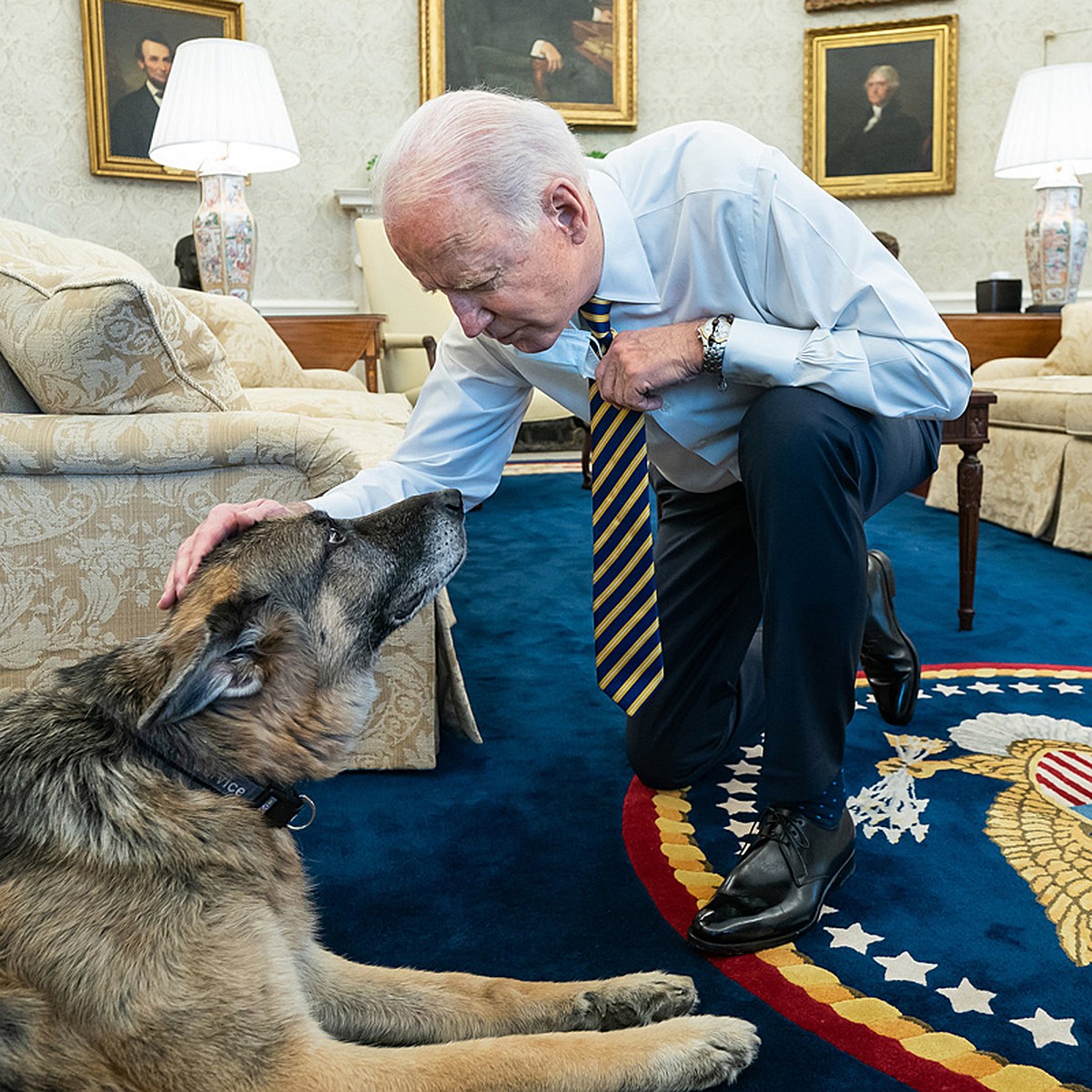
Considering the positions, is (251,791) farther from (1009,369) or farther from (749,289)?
(1009,369)

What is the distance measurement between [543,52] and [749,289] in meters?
5.58

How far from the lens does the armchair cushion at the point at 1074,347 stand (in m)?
4.58

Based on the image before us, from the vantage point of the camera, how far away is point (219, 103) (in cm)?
450

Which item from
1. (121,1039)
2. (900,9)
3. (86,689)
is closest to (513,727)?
(86,689)

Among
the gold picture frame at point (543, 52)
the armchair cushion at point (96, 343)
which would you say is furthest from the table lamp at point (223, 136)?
the armchair cushion at point (96, 343)

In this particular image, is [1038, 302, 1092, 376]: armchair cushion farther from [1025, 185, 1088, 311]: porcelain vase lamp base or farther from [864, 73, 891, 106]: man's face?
[864, 73, 891, 106]: man's face

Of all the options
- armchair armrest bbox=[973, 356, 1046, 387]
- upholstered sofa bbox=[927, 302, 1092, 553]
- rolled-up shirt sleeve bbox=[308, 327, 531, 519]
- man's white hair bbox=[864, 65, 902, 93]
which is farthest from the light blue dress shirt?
man's white hair bbox=[864, 65, 902, 93]

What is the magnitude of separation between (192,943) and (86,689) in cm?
35

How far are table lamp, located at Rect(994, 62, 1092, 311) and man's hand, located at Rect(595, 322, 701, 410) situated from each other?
15.2 feet

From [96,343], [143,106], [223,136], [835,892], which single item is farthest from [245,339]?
[835,892]

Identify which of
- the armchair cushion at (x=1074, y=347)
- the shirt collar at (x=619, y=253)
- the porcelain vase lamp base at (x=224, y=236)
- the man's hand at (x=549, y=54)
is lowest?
the armchair cushion at (x=1074, y=347)

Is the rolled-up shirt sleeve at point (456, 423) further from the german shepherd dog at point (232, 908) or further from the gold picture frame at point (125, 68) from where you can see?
the gold picture frame at point (125, 68)

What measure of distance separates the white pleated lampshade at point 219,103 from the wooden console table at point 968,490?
→ 3186 mm

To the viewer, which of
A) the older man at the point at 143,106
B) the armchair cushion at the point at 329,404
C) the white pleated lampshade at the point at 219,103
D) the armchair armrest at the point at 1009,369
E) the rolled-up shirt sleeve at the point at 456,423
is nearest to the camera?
the rolled-up shirt sleeve at the point at 456,423
